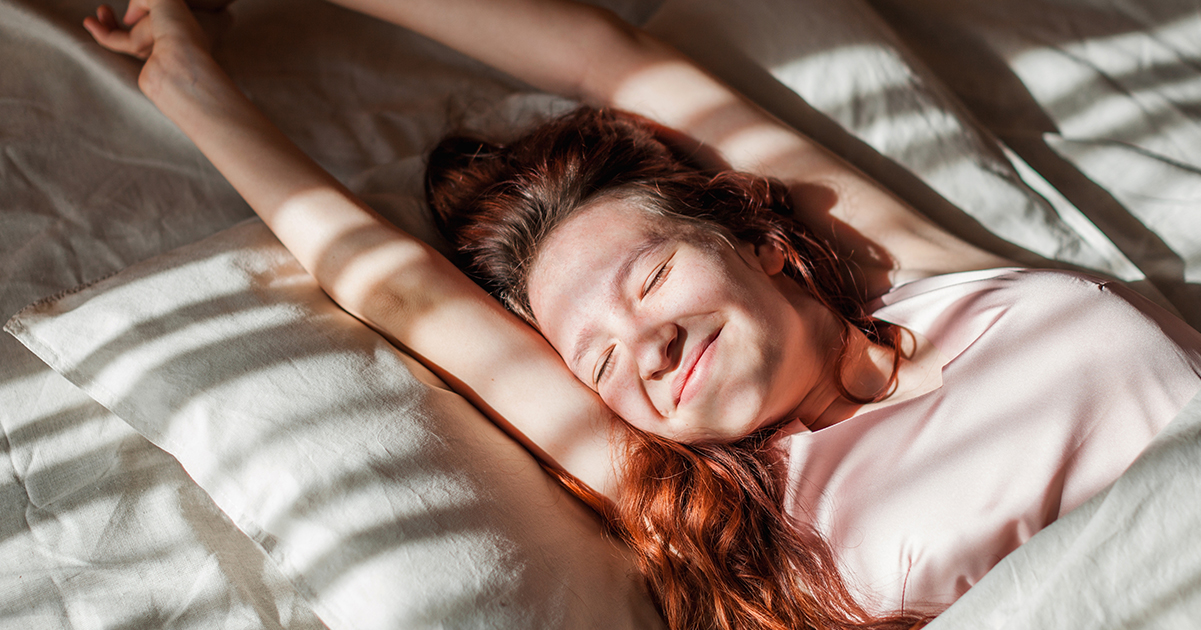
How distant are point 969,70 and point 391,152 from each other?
49.0 inches

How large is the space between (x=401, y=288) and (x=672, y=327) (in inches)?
17.2

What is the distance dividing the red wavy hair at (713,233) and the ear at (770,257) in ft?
0.04

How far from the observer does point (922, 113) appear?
1.27 m

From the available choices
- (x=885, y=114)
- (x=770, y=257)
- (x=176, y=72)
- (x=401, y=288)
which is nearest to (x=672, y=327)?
(x=770, y=257)

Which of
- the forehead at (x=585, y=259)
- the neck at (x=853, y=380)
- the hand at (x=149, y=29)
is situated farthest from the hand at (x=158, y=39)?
the neck at (x=853, y=380)

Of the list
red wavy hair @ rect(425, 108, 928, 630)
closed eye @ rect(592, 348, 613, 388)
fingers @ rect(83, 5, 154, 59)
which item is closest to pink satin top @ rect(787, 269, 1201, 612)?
red wavy hair @ rect(425, 108, 928, 630)

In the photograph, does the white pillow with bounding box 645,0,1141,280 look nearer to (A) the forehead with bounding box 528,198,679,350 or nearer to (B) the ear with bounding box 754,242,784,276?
(B) the ear with bounding box 754,242,784,276

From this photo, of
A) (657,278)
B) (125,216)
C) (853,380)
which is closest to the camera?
(657,278)

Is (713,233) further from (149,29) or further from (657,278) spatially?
(149,29)

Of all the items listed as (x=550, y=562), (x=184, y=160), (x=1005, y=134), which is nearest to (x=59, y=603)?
(x=550, y=562)

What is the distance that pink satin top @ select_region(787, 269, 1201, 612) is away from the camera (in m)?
0.90

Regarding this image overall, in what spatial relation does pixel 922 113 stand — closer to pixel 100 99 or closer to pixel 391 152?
pixel 391 152

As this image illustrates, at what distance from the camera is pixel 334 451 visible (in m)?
0.89

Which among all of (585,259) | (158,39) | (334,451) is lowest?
(334,451)
